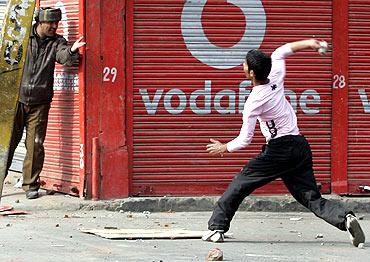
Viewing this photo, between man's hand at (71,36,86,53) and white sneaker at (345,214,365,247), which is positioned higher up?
man's hand at (71,36,86,53)

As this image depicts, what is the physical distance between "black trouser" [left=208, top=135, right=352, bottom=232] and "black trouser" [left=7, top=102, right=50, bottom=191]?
3000 mm

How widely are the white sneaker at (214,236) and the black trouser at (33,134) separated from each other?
9.58 feet

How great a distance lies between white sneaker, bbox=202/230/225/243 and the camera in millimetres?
9336

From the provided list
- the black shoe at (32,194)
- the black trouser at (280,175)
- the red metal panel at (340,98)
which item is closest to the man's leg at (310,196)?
the black trouser at (280,175)

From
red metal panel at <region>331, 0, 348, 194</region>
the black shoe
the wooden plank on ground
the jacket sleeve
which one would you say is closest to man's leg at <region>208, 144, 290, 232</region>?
the wooden plank on ground

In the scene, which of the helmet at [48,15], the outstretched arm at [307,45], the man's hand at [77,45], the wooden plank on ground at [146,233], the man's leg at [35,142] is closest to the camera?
the outstretched arm at [307,45]

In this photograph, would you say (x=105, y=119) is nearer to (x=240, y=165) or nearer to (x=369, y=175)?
(x=240, y=165)

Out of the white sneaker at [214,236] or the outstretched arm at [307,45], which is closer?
the outstretched arm at [307,45]

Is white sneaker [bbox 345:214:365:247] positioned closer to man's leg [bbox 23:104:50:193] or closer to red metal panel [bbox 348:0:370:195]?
red metal panel [bbox 348:0:370:195]

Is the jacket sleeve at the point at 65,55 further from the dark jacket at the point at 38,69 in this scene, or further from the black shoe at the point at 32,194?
the black shoe at the point at 32,194

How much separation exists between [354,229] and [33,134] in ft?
13.8

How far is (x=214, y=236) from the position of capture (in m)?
9.34

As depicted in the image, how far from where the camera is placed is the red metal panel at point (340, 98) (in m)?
11.6

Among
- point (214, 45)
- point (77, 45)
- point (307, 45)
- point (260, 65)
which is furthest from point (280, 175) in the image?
point (77, 45)
